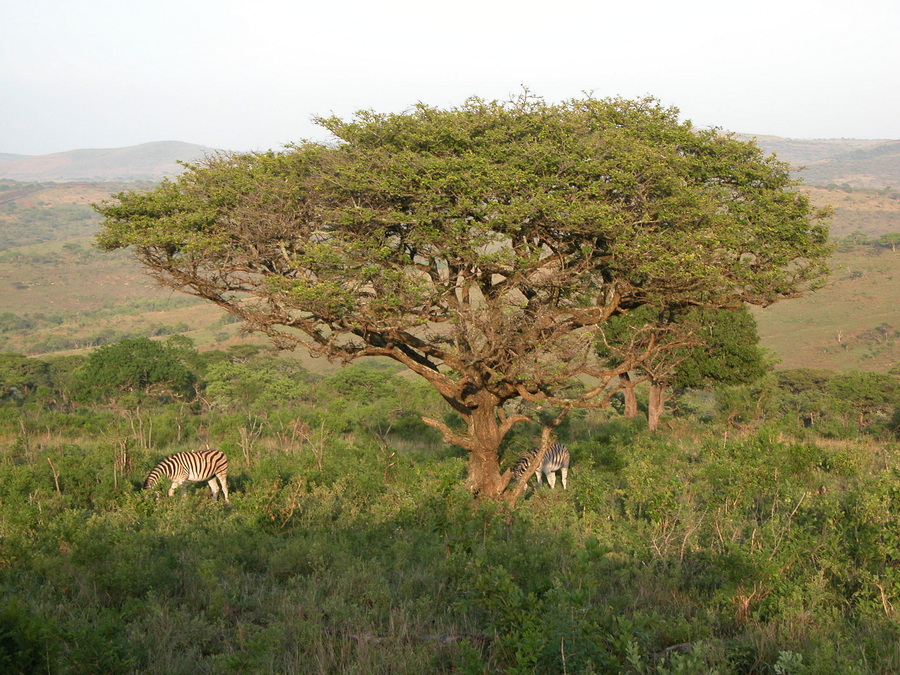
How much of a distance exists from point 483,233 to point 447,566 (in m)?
4.46

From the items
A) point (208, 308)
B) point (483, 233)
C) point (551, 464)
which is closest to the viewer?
point (483, 233)

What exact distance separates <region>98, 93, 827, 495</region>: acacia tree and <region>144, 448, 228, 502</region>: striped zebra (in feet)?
8.86

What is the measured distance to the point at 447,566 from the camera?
21.2ft

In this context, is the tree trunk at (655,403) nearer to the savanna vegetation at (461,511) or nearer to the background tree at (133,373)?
the savanna vegetation at (461,511)

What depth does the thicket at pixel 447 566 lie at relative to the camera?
4555mm

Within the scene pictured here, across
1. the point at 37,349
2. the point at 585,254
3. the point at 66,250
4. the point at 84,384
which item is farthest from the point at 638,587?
the point at 66,250

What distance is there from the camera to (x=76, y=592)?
21.5 feet

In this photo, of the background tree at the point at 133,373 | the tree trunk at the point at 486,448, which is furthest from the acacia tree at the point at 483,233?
the background tree at the point at 133,373

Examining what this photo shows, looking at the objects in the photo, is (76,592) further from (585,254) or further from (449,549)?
(585,254)

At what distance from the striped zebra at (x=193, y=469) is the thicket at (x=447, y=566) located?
45 cm

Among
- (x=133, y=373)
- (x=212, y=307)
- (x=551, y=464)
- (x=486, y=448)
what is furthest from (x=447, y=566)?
(x=212, y=307)

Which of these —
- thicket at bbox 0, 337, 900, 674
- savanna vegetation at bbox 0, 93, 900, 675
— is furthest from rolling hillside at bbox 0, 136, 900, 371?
thicket at bbox 0, 337, 900, 674

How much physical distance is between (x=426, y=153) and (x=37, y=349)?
277 feet

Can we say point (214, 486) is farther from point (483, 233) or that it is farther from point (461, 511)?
point (483, 233)
